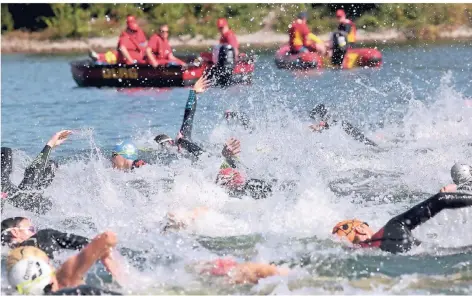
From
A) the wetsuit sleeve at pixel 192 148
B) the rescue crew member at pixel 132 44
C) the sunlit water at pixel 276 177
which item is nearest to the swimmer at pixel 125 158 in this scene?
the sunlit water at pixel 276 177

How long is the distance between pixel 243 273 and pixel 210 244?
4.11 ft

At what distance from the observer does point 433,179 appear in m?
11.7

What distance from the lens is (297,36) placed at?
82.7 feet

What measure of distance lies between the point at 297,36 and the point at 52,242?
18.1 m

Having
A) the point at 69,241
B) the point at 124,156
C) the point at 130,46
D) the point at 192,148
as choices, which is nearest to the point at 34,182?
the point at 124,156

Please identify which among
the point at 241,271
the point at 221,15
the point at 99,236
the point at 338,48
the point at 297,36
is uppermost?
the point at 221,15

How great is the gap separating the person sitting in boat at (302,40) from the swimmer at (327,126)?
→ 11.0 m

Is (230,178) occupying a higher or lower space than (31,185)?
higher

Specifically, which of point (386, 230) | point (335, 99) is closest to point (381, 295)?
point (386, 230)

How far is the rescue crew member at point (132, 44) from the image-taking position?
23.8m

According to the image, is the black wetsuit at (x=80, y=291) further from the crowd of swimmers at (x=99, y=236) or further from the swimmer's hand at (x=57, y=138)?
the swimmer's hand at (x=57, y=138)

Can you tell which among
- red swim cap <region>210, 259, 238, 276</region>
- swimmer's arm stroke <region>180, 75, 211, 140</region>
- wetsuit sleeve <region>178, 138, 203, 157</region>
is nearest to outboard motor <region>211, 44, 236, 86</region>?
swimmer's arm stroke <region>180, 75, 211, 140</region>

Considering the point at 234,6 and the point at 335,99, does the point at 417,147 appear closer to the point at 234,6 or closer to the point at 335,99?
the point at 335,99

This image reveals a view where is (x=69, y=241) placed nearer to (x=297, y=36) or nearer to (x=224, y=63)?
(x=224, y=63)
